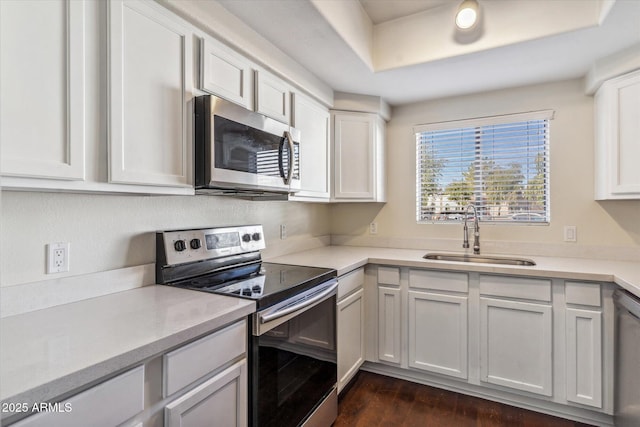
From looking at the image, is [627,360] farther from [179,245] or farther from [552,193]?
[179,245]

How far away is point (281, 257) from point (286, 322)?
3.28ft

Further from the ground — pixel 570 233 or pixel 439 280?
pixel 570 233

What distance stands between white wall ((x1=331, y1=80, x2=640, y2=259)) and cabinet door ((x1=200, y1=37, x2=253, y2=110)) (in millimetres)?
1682

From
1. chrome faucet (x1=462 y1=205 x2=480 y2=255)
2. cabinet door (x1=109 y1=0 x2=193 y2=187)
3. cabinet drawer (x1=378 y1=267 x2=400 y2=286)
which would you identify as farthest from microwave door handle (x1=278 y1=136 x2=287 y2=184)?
chrome faucet (x1=462 y1=205 x2=480 y2=255)

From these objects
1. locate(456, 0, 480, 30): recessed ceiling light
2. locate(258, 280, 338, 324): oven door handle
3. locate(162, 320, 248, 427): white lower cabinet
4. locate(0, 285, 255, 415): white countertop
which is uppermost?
locate(456, 0, 480, 30): recessed ceiling light

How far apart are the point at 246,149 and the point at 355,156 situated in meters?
1.33

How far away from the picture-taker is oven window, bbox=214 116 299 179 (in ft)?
4.63

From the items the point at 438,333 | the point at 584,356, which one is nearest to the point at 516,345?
the point at 584,356

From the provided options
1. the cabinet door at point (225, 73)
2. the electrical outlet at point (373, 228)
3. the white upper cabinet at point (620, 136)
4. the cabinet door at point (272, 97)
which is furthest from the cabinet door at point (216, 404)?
the white upper cabinet at point (620, 136)

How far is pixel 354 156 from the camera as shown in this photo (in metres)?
2.70

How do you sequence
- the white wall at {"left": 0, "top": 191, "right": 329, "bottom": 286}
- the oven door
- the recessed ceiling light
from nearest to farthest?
the white wall at {"left": 0, "top": 191, "right": 329, "bottom": 286} → the oven door → the recessed ceiling light

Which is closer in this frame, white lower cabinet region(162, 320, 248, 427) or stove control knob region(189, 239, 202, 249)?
white lower cabinet region(162, 320, 248, 427)

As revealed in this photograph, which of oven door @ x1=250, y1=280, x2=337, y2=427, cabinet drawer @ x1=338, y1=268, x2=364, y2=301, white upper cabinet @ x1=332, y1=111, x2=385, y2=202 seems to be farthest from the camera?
white upper cabinet @ x1=332, y1=111, x2=385, y2=202

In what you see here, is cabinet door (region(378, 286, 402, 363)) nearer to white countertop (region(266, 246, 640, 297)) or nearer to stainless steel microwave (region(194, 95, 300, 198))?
white countertop (region(266, 246, 640, 297))
